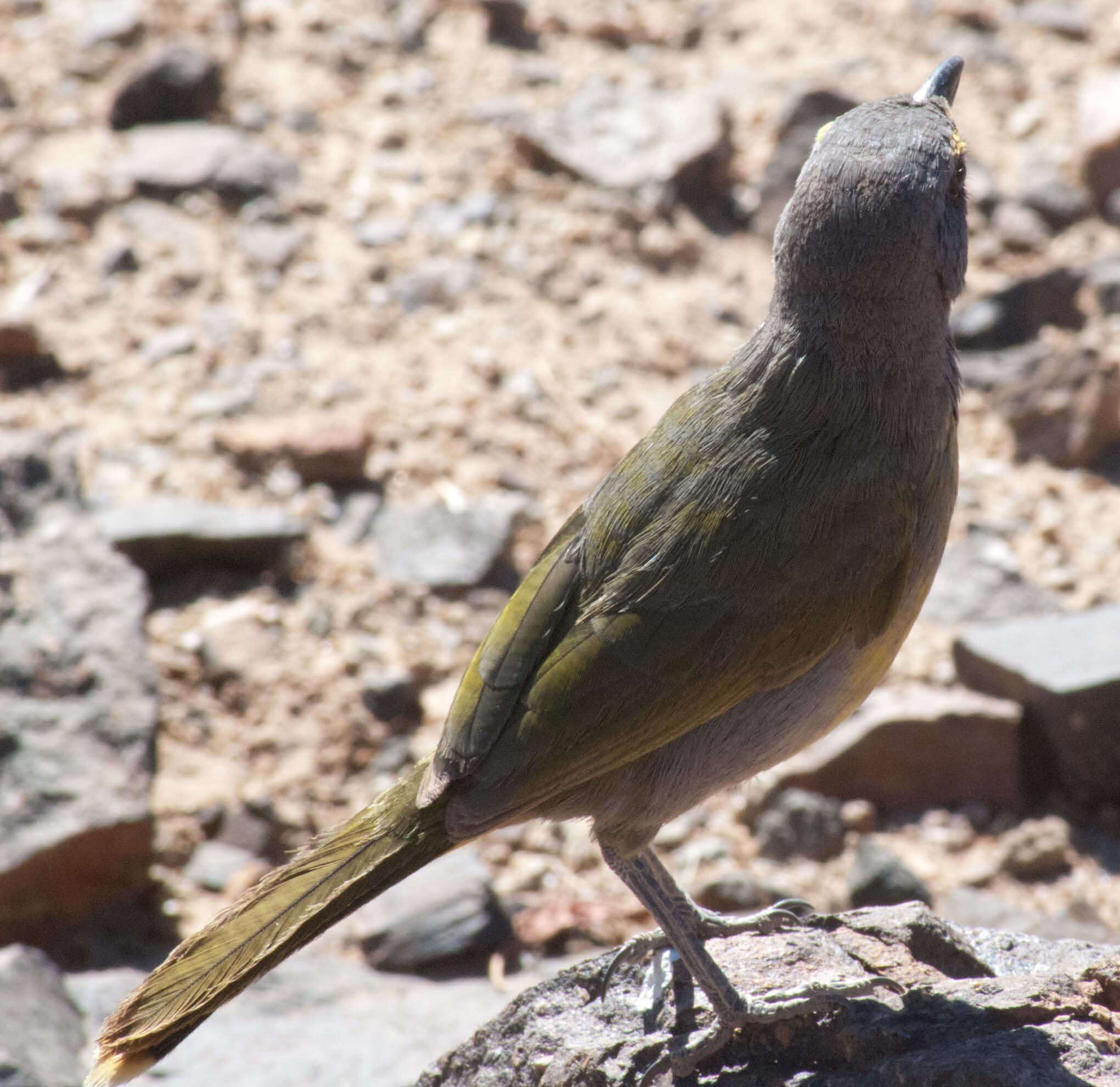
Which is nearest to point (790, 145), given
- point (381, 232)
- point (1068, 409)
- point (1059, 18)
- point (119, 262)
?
point (1068, 409)

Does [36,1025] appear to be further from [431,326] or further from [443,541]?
[431,326]

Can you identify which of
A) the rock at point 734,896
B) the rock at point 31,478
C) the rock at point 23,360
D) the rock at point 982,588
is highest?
the rock at point 31,478

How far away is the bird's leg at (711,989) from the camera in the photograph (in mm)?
3529

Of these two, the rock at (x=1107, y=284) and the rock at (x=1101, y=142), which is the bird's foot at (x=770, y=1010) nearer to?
the rock at (x=1107, y=284)

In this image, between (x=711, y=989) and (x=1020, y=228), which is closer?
(x=711, y=989)

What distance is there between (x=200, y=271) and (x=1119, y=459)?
16.6ft

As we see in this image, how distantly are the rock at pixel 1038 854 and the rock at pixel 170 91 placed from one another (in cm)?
634

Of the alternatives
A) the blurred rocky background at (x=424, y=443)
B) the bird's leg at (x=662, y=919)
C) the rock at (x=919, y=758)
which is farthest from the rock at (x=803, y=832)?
the bird's leg at (x=662, y=919)

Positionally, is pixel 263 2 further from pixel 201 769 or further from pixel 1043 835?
pixel 1043 835

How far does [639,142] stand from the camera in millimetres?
8789

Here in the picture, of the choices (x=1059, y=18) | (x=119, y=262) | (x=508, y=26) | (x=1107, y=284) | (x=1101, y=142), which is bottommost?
(x=119, y=262)

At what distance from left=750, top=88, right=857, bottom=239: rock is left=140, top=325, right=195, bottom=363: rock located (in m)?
3.38

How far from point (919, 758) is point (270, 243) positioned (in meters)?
4.63

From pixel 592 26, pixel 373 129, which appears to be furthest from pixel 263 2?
pixel 592 26
